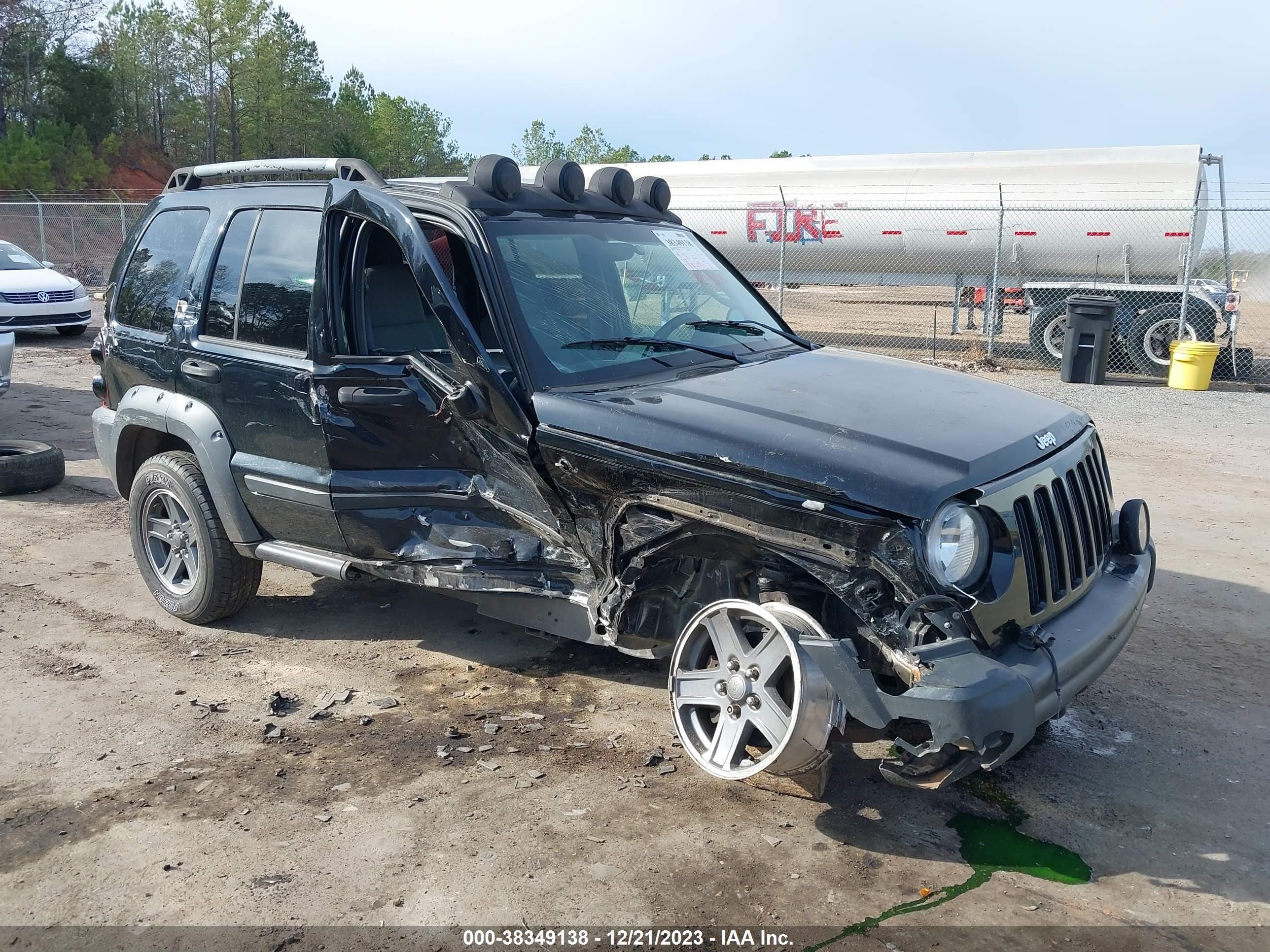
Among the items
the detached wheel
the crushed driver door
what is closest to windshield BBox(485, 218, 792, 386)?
the crushed driver door

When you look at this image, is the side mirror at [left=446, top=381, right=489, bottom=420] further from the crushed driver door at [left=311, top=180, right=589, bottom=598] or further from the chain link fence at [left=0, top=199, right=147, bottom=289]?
the chain link fence at [left=0, top=199, right=147, bottom=289]

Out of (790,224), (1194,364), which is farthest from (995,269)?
(790,224)

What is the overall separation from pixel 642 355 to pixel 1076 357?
12.6 metres

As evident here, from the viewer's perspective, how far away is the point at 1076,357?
15.0 meters

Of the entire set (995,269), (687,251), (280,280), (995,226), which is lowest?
(280,280)

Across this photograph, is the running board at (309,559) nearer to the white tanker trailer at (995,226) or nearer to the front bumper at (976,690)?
the front bumper at (976,690)

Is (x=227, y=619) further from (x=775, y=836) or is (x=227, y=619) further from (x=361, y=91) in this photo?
(x=361, y=91)

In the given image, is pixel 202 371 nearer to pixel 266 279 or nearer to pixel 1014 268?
pixel 266 279

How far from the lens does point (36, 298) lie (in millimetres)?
15914

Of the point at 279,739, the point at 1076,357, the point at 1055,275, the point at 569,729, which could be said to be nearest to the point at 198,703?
the point at 279,739

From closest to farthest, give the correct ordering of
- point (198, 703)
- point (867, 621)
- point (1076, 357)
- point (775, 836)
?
point (867, 621) → point (775, 836) → point (198, 703) → point (1076, 357)

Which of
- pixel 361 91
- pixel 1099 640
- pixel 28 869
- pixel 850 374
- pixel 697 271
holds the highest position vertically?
pixel 361 91

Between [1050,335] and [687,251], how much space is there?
13571mm

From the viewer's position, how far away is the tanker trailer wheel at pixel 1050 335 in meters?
16.9
